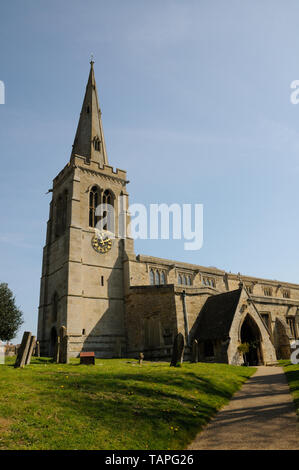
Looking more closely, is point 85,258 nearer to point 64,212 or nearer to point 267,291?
point 64,212

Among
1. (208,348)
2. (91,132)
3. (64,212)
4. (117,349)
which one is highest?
(91,132)

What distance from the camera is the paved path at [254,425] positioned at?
7176 millimetres

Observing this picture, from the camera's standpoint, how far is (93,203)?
37719mm

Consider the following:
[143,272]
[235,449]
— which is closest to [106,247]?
[143,272]

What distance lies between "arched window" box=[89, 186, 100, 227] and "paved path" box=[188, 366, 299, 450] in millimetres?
27097

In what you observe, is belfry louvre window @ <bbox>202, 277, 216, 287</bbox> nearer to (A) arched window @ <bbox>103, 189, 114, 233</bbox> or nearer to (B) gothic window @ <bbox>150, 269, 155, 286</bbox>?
(B) gothic window @ <bbox>150, 269, 155, 286</bbox>

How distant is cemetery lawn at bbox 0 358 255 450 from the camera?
693cm

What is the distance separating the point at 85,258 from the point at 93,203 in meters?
7.05

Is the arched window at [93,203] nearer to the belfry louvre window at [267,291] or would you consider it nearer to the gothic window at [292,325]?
the gothic window at [292,325]

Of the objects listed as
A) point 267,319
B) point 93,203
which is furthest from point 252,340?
point 93,203

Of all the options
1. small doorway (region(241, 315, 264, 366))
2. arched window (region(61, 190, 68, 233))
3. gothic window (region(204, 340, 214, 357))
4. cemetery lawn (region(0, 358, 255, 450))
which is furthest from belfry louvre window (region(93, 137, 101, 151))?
cemetery lawn (region(0, 358, 255, 450))

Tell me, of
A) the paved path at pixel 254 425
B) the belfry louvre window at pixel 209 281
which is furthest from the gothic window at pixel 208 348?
the belfry louvre window at pixel 209 281

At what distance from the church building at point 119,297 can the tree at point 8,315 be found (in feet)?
21.7

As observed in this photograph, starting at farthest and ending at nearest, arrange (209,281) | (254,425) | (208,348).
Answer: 1. (209,281)
2. (208,348)
3. (254,425)
